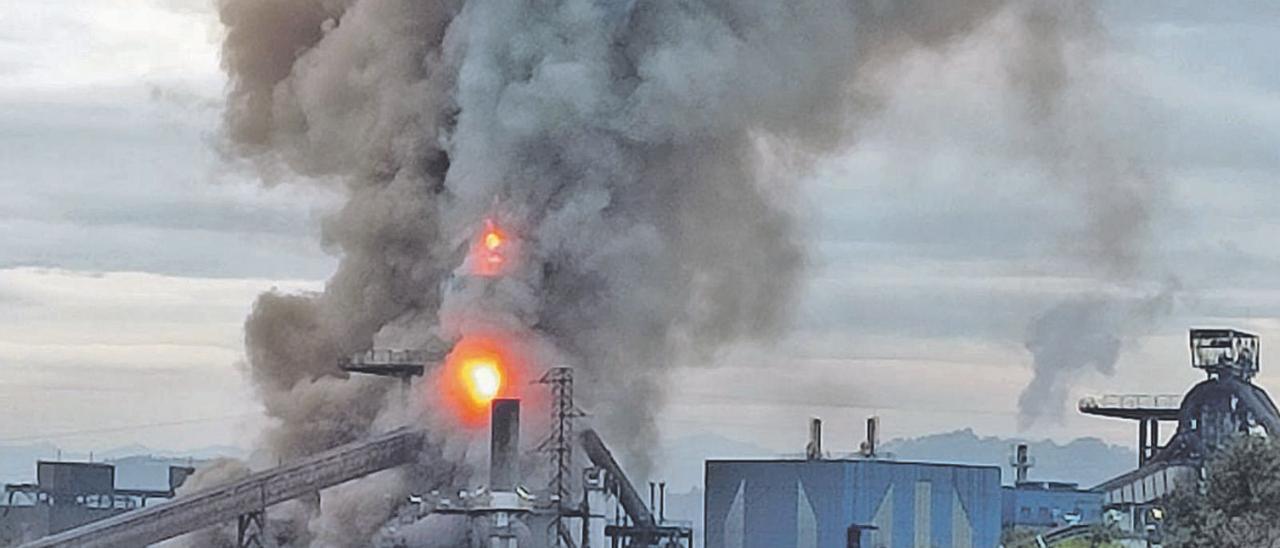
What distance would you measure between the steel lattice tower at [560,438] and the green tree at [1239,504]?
21.1m

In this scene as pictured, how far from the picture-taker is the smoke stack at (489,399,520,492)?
258 ft

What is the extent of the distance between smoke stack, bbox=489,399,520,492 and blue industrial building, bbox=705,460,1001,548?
20660 millimetres

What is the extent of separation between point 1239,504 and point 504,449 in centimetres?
2388

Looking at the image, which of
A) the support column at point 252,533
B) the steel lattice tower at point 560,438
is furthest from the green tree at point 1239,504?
the support column at point 252,533

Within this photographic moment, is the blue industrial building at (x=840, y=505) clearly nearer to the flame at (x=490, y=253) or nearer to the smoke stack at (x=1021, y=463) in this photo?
the flame at (x=490, y=253)

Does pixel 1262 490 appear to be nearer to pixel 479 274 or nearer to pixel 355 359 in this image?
pixel 479 274

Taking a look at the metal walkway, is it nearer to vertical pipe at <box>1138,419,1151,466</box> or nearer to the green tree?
the green tree

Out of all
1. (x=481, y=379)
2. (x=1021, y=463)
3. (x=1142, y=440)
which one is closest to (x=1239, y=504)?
(x=481, y=379)

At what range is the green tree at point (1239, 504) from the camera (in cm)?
6359

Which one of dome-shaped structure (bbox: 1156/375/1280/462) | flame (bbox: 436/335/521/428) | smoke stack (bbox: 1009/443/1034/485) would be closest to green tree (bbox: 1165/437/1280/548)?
flame (bbox: 436/335/521/428)

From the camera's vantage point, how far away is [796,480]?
98.2m

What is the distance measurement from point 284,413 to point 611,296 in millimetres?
15765

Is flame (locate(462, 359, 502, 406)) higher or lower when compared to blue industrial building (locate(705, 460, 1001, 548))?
higher

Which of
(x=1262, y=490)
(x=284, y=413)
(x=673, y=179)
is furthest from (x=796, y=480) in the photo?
(x=1262, y=490)
